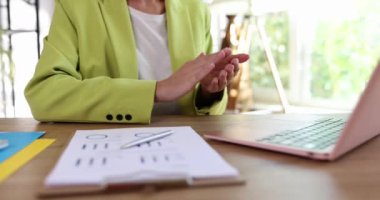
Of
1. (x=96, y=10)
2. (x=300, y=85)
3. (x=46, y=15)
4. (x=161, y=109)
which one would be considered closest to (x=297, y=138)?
(x=161, y=109)

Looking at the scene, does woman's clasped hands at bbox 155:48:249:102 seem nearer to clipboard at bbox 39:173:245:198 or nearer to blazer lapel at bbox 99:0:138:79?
blazer lapel at bbox 99:0:138:79

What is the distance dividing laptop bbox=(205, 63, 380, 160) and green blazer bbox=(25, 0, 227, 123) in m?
0.24

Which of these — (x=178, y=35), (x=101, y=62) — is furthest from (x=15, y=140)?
(x=178, y=35)

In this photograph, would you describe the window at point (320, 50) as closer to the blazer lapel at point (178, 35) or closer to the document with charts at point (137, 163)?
the blazer lapel at point (178, 35)

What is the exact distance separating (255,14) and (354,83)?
62cm

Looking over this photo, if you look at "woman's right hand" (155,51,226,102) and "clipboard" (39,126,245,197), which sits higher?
"woman's right hand" (155,51,226,102)

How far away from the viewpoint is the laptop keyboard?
53 centimetres

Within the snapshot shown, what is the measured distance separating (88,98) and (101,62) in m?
0.20

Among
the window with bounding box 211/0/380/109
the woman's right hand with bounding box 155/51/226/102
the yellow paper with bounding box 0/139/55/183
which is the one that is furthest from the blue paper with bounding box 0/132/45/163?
the window with bounding box 211/0/380/109

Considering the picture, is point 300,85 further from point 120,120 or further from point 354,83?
point 120,120

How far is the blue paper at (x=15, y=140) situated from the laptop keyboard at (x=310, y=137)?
0.33 m

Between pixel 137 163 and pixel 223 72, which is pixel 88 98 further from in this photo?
pixel 137 163

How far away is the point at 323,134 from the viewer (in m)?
0.60

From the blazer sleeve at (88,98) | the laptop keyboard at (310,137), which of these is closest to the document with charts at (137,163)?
the laptop keyboard at (310,137)
